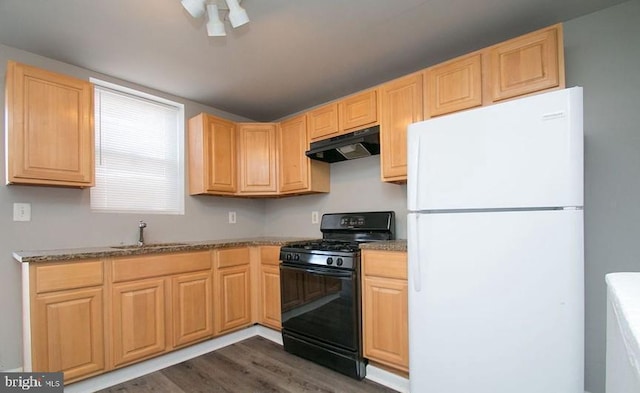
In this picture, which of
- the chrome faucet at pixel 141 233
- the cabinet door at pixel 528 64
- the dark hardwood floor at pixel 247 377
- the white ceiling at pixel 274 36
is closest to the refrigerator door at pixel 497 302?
the dark hardwood floor at pixel 247 377

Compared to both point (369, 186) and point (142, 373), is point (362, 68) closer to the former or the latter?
point (369, 186)

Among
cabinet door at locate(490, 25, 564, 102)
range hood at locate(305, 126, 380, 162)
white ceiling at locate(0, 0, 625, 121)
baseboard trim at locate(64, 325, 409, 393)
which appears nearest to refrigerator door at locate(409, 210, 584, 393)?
baseboard trim at locate(64, 325, 409, 393)

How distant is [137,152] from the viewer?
2826 millimetres

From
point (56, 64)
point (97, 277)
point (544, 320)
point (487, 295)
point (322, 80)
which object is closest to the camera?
point (544, 320)

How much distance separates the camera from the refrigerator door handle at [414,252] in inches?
66.6

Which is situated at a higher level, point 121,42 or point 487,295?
point 121,42

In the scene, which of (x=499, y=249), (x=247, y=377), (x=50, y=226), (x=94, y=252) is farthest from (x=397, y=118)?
(x=50, y=226)

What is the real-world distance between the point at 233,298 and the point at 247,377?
2.51ft

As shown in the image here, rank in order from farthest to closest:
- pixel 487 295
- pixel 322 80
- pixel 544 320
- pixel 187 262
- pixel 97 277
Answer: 1. pixel 322 80
2. pixel 187 262
3. pixel 97 277
4. pixel 487 295
5. pixel 544 320

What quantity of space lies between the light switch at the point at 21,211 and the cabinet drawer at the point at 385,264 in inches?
95.7

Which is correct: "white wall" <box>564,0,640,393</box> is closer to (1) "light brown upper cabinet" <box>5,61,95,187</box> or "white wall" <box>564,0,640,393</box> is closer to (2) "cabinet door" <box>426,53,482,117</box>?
(2) "cabinet door" <box>426,53,482,117</box>

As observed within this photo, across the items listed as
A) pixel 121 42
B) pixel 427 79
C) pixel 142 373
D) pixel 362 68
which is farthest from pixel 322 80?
pixel 142 373

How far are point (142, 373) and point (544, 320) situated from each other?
2606 millimetres

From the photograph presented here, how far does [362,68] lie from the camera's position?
2.56 metres
